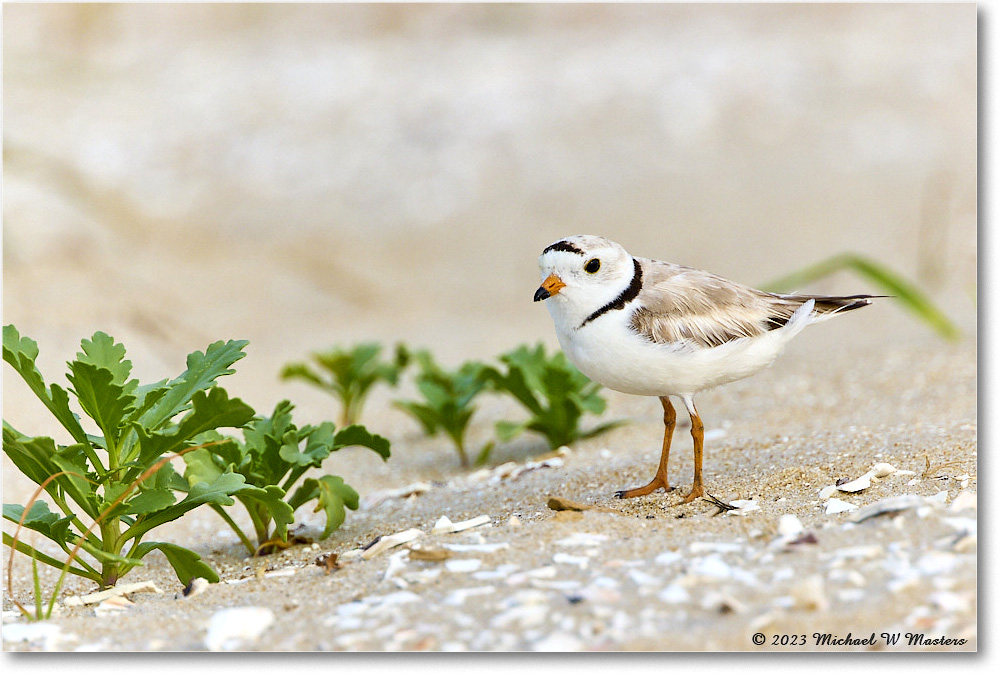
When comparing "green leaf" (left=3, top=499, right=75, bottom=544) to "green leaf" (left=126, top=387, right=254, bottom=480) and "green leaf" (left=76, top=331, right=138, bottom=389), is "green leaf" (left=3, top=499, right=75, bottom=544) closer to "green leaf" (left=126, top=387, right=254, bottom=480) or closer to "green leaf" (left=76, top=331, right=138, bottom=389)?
"green leaf" (left=126, top=387, right=254, bottom=480)

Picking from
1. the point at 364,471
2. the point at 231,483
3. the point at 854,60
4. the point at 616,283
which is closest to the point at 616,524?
the point at 616,283

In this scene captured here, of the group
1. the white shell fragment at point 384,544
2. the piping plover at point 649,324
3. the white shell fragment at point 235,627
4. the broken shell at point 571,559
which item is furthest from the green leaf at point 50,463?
the piping plover at point 649,324

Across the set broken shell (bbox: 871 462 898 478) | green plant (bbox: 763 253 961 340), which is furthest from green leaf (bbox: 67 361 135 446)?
green plant (bbox: 763 253 961 340)

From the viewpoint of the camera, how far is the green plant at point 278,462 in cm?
325

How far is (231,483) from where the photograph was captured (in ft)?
9.53

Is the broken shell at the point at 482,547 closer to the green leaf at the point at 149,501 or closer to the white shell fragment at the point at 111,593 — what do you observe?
the green leaf at the point at 149,501

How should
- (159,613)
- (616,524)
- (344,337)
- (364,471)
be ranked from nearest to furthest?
1. (159,613)
2. (616,524)
3. (364,471)
4. (344,337)

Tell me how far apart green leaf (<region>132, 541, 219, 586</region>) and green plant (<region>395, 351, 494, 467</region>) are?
6.30 feet

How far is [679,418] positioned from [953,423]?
1.49 meters

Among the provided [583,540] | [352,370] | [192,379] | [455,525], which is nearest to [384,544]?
[455,525]

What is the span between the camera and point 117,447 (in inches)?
113

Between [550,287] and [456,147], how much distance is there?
608cm

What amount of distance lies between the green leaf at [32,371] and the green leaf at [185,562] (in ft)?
1.32

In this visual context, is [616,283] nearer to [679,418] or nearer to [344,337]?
[679,418]
